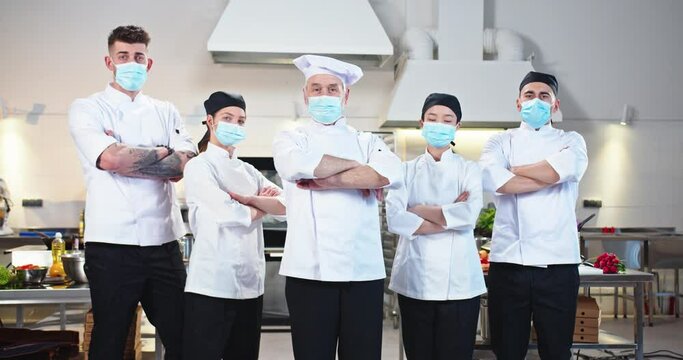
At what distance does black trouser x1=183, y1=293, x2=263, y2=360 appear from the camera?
2.66 m

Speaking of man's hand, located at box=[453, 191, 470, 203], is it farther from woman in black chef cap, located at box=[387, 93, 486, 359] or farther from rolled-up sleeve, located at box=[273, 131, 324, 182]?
rolled-up sleeve, located at box=[273, 131, 324, 182]

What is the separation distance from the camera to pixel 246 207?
2732 mm

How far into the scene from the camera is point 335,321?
7.99 ft

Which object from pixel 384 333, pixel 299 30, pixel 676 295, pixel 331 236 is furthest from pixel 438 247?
pixel 676 295

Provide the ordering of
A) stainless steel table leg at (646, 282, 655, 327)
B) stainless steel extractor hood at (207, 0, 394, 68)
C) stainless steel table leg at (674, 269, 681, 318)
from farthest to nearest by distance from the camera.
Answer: stainless steel table leg at (674, 269, 681, 318)
stainless steel table leg at (646, 282, 655, 327)
stainless steel extractor hood at (207, 0, 394, 68)

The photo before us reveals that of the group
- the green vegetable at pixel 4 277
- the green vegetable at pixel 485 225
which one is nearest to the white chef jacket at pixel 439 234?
the green vegetable at pixel 4 277

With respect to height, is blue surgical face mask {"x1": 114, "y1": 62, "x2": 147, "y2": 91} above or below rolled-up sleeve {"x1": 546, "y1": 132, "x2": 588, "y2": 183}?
above

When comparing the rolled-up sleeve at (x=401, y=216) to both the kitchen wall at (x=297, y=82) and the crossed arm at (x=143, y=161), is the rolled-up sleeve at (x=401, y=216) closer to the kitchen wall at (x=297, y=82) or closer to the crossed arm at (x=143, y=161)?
the crossed arm at (x=143, y=161)

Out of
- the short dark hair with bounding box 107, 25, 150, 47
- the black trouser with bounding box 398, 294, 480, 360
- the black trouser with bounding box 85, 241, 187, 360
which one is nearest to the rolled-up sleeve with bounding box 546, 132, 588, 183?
the black trouser with bounding box 398, 294, 480, 360

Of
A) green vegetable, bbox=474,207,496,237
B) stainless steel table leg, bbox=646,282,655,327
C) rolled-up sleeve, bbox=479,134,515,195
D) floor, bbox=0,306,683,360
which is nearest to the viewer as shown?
rolled-up sleeve, bbox=479,134,515,195

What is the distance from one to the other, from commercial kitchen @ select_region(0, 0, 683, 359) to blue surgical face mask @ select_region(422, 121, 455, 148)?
2822 mm

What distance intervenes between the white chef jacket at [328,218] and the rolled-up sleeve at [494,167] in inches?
25.8

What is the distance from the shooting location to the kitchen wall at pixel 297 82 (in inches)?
272

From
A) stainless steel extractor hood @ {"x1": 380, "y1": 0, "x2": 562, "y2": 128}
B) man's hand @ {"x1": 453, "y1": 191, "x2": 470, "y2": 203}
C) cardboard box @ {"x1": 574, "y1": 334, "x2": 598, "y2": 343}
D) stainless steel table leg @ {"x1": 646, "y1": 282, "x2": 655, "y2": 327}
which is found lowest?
stainless steel table leg @ {"x1": 646, "y1": 282, "x2": 655, "y2": 327}
